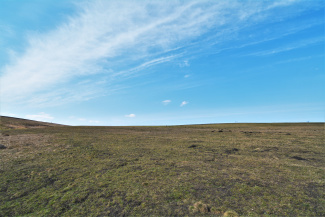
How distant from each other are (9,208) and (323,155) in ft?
70.9

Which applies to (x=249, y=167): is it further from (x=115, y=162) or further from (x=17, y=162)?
(x=17, y=162)

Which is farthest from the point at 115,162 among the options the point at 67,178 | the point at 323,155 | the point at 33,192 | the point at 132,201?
the point at 323,155

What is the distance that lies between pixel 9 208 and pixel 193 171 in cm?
854

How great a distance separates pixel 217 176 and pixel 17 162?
13910 mm

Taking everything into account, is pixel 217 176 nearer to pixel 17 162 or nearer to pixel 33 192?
pixel 33 192

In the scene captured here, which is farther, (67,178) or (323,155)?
(323,155)

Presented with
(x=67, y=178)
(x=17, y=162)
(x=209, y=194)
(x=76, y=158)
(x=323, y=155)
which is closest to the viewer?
(x=209, y=194)

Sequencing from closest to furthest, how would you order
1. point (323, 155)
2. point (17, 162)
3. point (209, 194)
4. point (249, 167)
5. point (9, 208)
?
point (9, 208) → point (209, 194) → point (249, 167) → point (17, 162) → point (323, 155)

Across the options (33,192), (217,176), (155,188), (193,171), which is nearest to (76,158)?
(33,192)

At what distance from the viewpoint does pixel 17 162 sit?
11.5 meters

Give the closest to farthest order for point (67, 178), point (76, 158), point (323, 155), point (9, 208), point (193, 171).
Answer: point (9, 208) → point (67, 178) → point (193, 171) → point (76, 158) → point (323, 155)

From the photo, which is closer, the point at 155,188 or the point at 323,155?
the point at 155,188

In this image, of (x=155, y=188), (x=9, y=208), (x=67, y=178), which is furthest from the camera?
(x=67, y=178)

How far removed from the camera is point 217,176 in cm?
889
